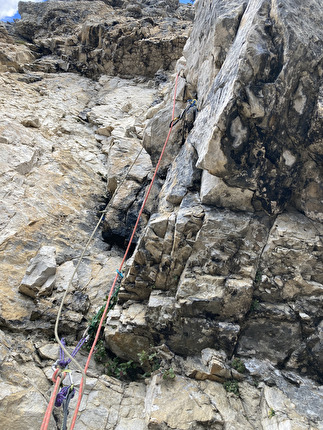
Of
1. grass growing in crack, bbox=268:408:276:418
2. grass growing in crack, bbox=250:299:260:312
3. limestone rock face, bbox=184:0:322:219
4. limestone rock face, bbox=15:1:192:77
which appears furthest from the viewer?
limestone rock face, bbox=15:1:192:77

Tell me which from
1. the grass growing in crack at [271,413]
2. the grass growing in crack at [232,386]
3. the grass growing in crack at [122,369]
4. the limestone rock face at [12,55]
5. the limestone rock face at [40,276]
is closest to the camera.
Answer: the grass growing in crack at [271,413]

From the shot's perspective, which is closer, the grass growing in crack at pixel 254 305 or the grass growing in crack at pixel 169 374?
the grass growing in crack at pixel 169 374

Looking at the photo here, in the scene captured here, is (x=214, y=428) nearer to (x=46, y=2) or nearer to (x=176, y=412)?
(x=176, y=412)

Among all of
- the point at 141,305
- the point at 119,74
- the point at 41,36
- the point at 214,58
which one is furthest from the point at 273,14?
the point at 41,36

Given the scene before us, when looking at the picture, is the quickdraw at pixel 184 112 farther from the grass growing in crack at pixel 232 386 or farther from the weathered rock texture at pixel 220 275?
the grass growing in crack at pixel 232 386

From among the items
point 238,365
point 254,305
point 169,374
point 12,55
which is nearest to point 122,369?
point 169,374

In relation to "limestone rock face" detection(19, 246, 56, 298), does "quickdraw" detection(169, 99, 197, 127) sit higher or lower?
higher

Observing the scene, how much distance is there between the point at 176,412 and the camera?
4.59 meters

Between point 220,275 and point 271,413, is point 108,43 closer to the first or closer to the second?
point 220,275

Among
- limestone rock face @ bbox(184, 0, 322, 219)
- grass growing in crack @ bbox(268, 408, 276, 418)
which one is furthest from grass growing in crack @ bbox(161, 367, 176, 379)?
limestone rock face @ bbox(184, 0, 322, 219)

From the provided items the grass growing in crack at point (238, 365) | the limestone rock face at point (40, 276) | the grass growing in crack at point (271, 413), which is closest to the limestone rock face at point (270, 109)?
the grass growing in crack at point (238, 365)

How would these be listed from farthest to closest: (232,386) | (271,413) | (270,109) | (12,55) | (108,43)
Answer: (108,43) → (12,55) → (270,109) → (232,386) → (271,413)

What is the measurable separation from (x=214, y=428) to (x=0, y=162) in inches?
333

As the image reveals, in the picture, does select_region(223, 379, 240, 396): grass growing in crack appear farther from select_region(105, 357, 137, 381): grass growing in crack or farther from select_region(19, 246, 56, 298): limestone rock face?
select_region(19, 246, 56, 298): limestone rock face
